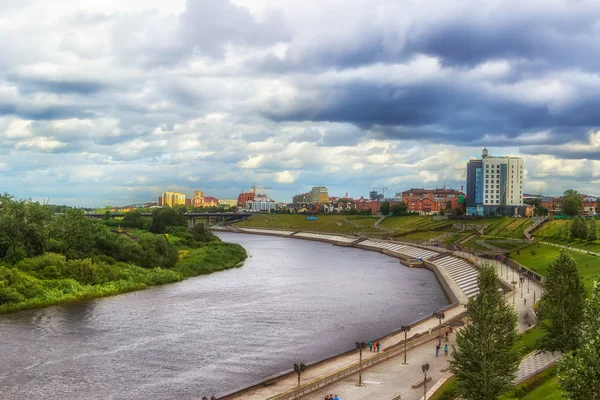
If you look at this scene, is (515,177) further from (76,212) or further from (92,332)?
(92,332)

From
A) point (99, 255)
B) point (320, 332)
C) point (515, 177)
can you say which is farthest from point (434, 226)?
point (320, 332)

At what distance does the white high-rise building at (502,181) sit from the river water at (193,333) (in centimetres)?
8553

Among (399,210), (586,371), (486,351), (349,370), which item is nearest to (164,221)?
(399,210)

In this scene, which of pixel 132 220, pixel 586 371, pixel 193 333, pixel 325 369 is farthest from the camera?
pixel 132 220

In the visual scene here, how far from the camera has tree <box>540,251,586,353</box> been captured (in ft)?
109

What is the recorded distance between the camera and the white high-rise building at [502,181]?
511ft

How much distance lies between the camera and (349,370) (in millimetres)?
34188

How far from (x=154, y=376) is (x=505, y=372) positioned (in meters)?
21.9

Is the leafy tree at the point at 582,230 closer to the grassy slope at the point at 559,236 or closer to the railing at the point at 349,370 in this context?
→ the grassy slope at the point at 559,236

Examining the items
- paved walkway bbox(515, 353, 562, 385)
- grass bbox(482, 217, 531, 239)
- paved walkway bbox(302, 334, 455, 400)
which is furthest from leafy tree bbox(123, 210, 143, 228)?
paved walkway bbox(515, 353, 562, 385)

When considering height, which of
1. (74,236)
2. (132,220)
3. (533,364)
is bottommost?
(533,364)

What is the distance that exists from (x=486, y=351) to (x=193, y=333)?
27.7 m

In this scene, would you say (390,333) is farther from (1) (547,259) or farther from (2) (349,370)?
(1) (547,259)

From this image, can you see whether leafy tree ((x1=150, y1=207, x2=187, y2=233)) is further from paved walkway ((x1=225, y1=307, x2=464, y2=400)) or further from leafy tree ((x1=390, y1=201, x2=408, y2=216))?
paved walkway ((x1=225, y1=307, x2=464, y2=400))
